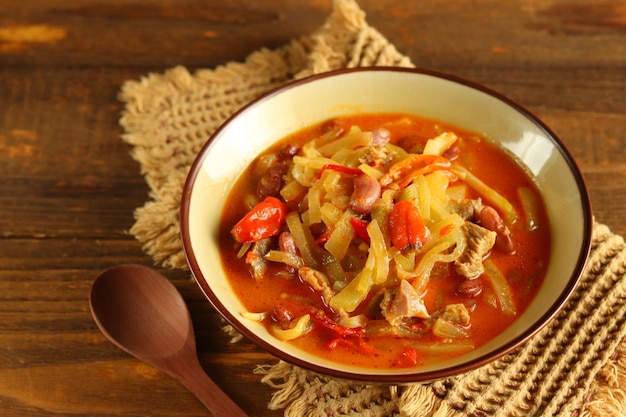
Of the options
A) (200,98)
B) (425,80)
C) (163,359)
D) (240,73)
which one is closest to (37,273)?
(163,359)

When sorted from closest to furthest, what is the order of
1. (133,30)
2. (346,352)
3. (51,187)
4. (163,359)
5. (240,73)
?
(346,352) < (163,359) < (51,187) < (240,73) < (133,30)

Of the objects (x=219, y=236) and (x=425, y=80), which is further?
(x=425, y=80)

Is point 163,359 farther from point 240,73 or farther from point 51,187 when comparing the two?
point 240,73

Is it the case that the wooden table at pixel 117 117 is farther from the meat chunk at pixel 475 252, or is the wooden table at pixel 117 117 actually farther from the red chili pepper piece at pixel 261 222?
the meat chunk at pixel 475 252

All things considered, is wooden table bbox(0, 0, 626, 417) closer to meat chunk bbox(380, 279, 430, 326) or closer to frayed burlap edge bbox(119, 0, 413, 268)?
frayed burlap edge bbox(119, 0, 413, 268)

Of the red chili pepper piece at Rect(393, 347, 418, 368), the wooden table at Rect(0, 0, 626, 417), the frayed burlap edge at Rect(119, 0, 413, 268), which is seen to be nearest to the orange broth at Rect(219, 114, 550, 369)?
the red chili pepper piece at Rect(393, 347, 418, 368)

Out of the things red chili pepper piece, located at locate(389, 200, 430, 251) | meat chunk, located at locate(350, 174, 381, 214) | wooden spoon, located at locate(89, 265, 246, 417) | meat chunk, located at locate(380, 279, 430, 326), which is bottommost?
wooden spoon, located at locate(89, 265, 246, 417)

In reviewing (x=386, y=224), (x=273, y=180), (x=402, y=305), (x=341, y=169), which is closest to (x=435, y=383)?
(x=402, y=305)
